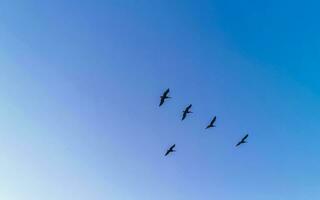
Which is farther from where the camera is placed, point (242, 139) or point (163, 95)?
point (242, 139)

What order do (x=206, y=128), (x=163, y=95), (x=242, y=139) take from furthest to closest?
1. (x=242, y=139)
2. (x=206, y=128)
3. (x=163, y=95)

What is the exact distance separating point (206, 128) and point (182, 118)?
603 centimetres

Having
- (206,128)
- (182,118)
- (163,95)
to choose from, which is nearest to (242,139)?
(206,128)

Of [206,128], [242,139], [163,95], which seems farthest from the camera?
[242,139]

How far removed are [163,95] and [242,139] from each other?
21729 millimetres

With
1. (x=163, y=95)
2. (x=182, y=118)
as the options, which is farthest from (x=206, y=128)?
(x=163, y=95)

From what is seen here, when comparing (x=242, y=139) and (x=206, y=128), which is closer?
(x=206, y=128)

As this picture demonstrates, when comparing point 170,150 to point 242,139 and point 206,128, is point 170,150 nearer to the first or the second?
point 206,128

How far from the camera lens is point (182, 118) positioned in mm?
64188

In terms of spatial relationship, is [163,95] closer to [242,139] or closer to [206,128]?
[206,128]

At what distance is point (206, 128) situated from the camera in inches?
2670

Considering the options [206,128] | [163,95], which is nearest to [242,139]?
[206,128]

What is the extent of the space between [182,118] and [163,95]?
5.72 m

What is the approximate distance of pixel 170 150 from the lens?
2825 inches
